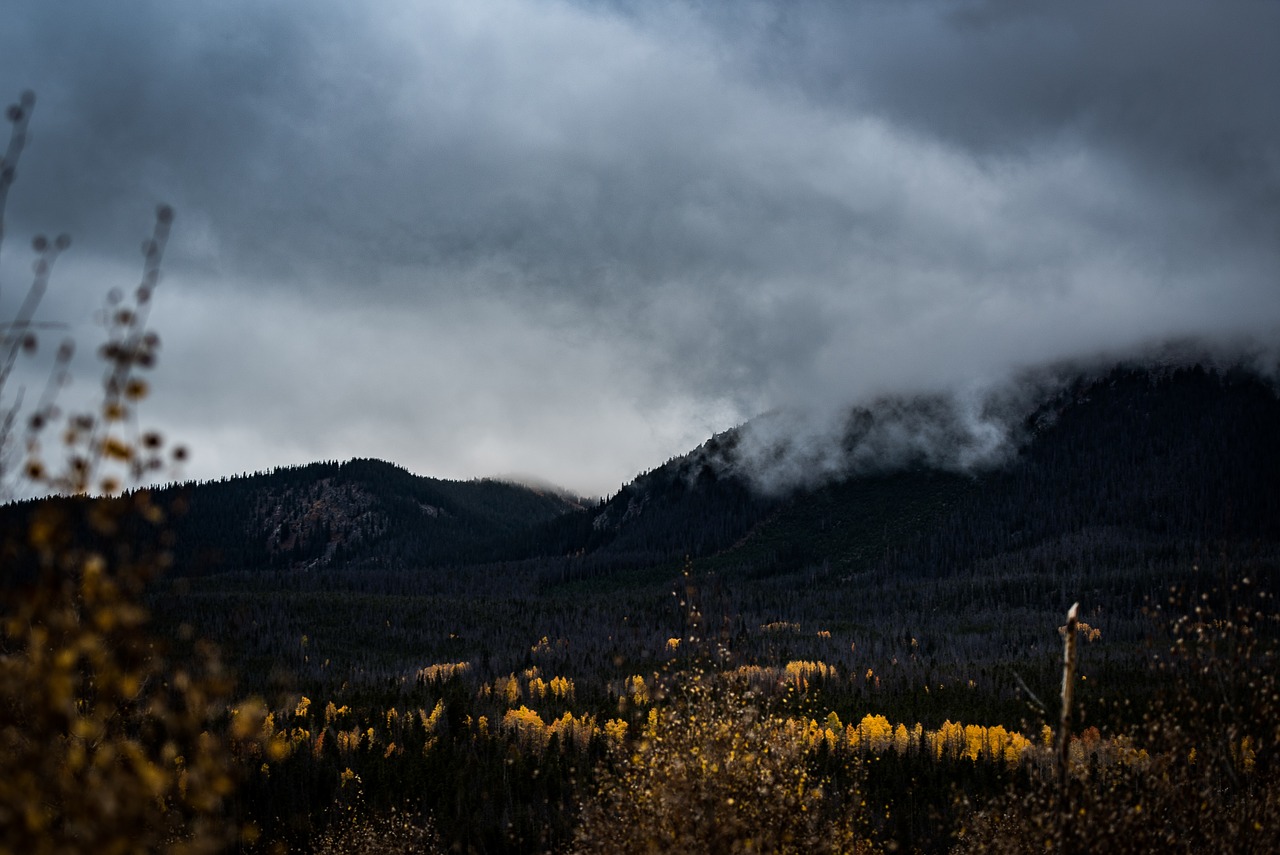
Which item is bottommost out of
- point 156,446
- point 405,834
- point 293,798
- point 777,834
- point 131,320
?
point 293,798

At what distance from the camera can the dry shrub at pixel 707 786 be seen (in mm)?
21844

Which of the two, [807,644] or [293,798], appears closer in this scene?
[293,798]

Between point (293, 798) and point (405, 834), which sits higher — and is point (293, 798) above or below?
below

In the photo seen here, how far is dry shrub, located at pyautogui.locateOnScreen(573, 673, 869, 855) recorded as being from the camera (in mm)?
21844

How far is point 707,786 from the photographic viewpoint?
71.3ft

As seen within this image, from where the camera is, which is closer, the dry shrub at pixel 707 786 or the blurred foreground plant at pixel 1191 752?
the blurred foreground plant at pixel 1191 752

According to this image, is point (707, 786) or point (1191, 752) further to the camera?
point (1191, 752)

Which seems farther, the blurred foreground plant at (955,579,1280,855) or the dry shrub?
the dry shrub

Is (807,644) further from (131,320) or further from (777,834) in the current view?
(131,320)

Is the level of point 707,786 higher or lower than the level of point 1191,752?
lower

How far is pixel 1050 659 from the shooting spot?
168 metres

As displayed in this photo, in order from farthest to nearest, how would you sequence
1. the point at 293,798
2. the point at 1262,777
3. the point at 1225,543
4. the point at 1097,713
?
1. the point at 1097,713
2. the point at 293,798
3. the point at 1262,777
4. the point at 1225,543

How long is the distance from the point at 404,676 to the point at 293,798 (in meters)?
87.9

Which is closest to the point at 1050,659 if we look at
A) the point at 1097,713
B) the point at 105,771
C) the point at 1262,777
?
the point at 1097,713
